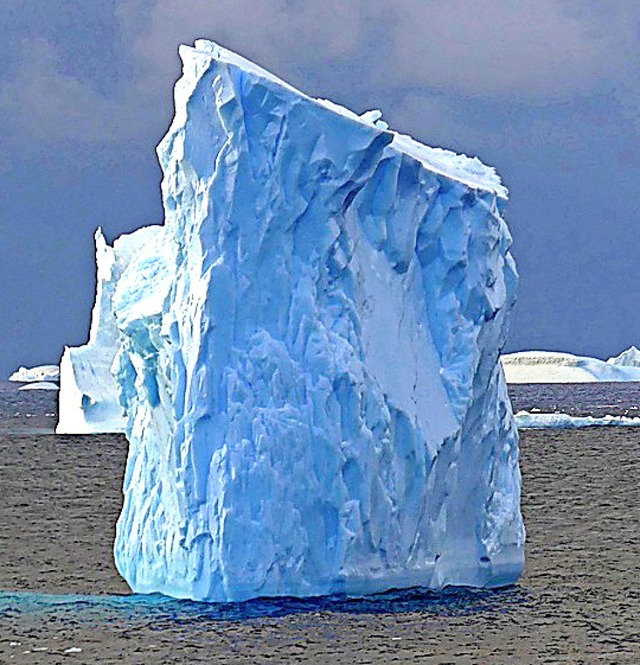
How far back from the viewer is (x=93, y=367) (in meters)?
32.2

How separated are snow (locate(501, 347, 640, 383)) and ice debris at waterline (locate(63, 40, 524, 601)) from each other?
252 ft

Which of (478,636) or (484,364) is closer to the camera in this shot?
(478,636)

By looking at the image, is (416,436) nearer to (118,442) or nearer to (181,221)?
(181,221)

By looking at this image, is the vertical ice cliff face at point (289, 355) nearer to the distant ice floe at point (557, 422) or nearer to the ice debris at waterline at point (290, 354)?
the ice debris at waterline at point (290, 354)

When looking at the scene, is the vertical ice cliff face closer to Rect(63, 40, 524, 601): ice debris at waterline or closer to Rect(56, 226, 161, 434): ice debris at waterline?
Rect(63, 40, 524, 601): ice debris at waterline

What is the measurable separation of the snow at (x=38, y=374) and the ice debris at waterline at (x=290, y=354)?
9744cm

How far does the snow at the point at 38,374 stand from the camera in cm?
10950

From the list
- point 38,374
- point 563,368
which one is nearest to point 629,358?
point 563,368

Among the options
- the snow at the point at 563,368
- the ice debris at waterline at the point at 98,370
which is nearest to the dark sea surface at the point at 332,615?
the ice debris at waterline at the point at 98,370

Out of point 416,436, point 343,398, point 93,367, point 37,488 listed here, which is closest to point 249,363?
point 343,398

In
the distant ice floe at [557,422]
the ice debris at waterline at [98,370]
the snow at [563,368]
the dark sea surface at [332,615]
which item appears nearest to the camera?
the dark sea surface at [332,615]

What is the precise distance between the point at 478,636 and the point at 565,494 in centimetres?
1378

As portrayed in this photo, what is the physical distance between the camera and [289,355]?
1170cm

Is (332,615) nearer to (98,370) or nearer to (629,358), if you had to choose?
(98,370)
